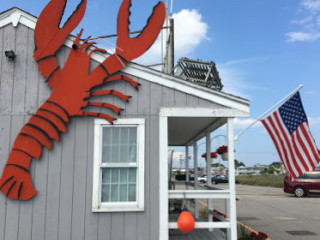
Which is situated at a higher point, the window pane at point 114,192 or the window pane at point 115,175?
the window pane at point 115,175

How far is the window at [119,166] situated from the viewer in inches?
209

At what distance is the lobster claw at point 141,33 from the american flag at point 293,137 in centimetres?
267

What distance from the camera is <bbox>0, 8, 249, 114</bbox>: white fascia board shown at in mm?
5598

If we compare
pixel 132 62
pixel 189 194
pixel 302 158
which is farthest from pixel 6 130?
pixel 302 158

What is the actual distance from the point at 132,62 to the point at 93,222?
2.89m

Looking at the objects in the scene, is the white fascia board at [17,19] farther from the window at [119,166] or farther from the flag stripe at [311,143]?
the flag stripe at [311,143]

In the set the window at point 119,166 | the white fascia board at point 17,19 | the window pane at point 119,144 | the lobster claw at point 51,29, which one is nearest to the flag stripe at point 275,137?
the window at point 119,166

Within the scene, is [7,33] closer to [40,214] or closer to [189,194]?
[40,214]

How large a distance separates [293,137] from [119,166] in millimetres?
3244

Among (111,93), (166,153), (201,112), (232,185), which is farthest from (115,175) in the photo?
(232,185)

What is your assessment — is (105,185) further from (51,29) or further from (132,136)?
(51,29)

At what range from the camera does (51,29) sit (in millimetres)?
5602

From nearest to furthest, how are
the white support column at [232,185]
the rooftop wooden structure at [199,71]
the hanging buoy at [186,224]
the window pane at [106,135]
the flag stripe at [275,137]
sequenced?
the hanging buoy at [186,224] < the white support column at [232,185] < the window pane at [106,135] < the flag stripe at [275,137] < the rooftop wooden structure at [199,71]

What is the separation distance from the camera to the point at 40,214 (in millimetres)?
5242
